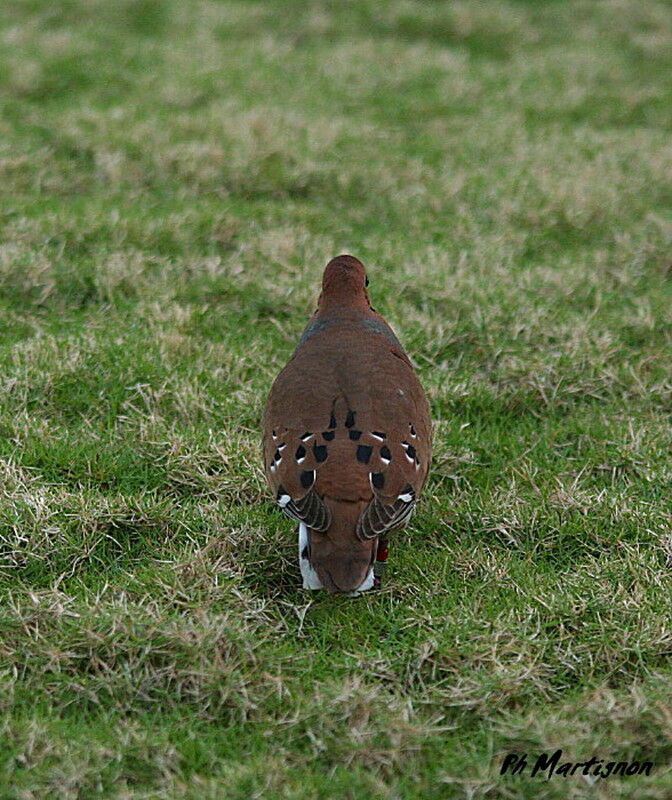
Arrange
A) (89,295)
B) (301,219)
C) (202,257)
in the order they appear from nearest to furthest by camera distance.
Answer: (89,295)
(202,257)
(301,219)

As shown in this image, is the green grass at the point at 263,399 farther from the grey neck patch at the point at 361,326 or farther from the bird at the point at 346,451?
the grey neck patch at the point at 361,326

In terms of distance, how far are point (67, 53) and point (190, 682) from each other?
7137mm

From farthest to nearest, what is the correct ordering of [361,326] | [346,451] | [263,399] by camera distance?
[263,399] → [361,326] → [346,451]

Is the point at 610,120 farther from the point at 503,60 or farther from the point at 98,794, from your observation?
the point at 98,794

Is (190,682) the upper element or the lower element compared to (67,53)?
lower

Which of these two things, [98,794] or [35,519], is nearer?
[98,794]

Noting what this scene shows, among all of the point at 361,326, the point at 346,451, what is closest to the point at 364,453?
the point at 346,451

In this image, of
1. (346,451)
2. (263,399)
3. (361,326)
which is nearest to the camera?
(346,451)

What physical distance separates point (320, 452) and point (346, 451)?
3.8 inches

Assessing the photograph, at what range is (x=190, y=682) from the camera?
11.0 feet

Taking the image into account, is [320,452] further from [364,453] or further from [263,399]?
[263,399]

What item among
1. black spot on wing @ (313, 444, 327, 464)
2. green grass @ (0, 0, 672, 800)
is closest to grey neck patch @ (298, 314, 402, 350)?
green grass @ (0, 0, 672, 800)

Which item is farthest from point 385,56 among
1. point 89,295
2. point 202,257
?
point 89,295

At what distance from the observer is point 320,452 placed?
372 cm
